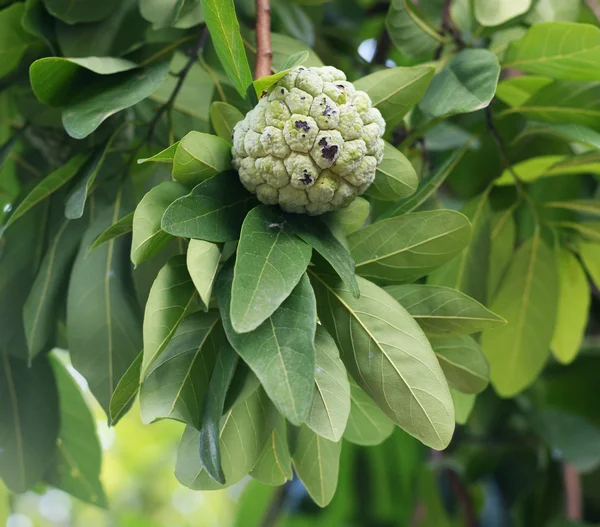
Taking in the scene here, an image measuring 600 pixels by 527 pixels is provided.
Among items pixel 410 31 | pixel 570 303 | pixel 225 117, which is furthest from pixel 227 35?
pixel 570 303

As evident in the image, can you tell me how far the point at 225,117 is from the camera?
0.71m

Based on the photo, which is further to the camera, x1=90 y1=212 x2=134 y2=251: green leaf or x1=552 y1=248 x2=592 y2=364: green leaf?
x1=552 y1=248 x2=592 y2=364: green leaf

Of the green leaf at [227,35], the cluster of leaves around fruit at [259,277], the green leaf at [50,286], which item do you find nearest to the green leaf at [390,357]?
the cluster of leaves around fruit at [259,277]

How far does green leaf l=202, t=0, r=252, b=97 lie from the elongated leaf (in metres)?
0.07

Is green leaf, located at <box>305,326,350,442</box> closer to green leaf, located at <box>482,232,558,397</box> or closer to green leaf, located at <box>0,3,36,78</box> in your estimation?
green leaf, located at <box>482,232,558,397</box>

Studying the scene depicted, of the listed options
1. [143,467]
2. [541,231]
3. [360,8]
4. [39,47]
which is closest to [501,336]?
[541,231]

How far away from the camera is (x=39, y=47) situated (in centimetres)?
91

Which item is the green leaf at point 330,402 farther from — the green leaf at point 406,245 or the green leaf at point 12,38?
the green leaf at point 12,38

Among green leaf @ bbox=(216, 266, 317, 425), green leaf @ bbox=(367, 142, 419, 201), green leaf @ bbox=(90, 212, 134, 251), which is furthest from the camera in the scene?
green leaf @ bbox=(367, 142, 419, 201)

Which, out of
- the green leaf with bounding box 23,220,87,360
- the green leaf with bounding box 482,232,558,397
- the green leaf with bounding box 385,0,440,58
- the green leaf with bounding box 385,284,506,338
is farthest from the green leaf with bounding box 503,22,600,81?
the green leaf with bounding box 23,220,87,360

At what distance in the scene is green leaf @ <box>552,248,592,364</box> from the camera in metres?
1.12

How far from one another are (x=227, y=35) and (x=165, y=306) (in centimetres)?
26

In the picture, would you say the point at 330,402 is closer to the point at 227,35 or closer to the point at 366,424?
the point at 366,424

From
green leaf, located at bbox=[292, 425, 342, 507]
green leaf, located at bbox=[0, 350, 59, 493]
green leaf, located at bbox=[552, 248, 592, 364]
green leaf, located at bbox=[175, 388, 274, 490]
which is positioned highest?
green leaf, located at bbox=[175, 388, 274, 490]
